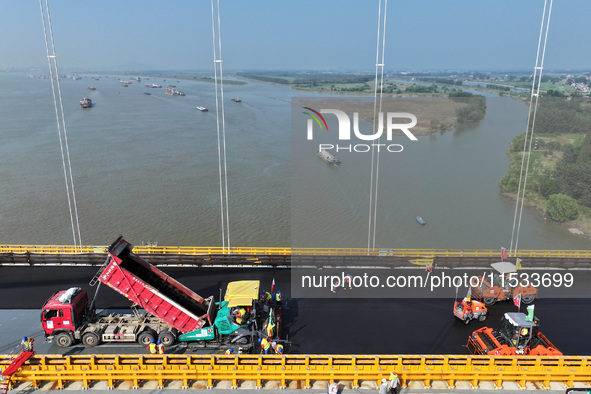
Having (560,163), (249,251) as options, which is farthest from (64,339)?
(560,163)

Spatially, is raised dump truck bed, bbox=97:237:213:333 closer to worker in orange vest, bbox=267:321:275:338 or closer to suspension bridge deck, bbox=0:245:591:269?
worker in orange vest, bbox=267:321:275:338

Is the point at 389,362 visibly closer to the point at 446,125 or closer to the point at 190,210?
the point at 190,210

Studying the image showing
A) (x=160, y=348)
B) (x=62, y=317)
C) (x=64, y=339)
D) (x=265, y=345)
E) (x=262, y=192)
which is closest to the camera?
(x=265, y=345)

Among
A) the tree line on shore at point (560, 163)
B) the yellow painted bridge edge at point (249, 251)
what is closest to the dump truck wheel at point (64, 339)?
the yellow painted bridge edge at point (249, 251)

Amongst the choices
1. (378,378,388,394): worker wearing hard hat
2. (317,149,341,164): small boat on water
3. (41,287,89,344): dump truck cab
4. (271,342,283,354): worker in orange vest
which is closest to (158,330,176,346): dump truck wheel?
(41,287,89,344): dump truck cab

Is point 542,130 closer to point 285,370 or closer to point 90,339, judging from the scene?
point 285,370

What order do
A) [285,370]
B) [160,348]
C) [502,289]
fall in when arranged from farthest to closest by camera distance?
[502,289]
[160,348]
[285,370]
